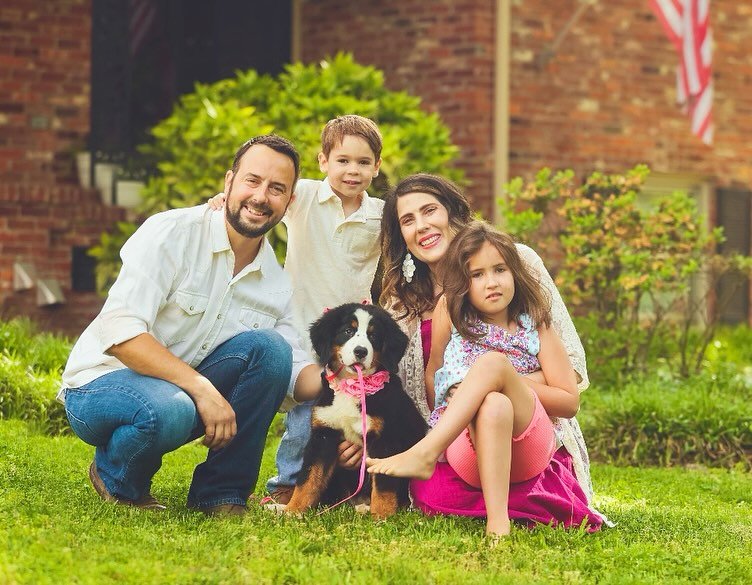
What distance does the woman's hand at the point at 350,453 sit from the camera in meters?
4.47

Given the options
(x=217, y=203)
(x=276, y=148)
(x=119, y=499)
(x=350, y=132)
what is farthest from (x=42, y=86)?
(x=119, y=499)

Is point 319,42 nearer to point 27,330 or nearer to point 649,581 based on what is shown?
point 27,330

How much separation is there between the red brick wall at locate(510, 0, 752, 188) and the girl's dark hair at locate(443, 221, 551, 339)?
234 inches

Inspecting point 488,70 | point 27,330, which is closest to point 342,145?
point 27,330

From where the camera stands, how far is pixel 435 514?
14.6 feet

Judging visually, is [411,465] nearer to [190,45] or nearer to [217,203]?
[217,203]

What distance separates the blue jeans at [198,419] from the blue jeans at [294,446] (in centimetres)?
48

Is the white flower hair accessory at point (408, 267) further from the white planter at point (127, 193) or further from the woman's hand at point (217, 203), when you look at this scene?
the white planter at point (127, 193)

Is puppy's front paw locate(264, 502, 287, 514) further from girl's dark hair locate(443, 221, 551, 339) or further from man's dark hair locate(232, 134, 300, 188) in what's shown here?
man's dark hair locate(232, 134, 300, 188)

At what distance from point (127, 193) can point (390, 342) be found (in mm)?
5218

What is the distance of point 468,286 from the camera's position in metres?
4.45

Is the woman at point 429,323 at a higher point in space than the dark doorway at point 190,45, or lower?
lower

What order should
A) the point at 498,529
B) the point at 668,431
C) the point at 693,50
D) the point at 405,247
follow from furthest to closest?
the point at 693,50
the point at 668,431
the point at 405,247
the point at 498,529

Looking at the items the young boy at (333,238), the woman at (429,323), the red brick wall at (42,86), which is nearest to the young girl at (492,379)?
the woman at (429,323)
